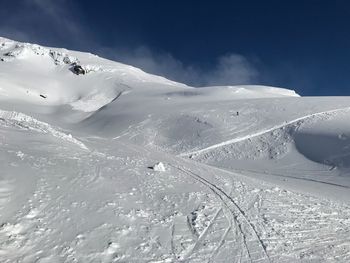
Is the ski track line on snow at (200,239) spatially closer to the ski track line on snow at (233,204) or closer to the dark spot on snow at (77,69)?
the ski track line on snow at (233,204)

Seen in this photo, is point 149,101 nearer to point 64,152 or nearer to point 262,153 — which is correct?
point 262,153

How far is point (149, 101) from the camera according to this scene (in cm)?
5197

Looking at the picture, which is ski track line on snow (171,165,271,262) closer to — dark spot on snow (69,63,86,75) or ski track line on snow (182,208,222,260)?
ski track line on snow (182,208,222,260)

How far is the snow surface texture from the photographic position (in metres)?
11.5

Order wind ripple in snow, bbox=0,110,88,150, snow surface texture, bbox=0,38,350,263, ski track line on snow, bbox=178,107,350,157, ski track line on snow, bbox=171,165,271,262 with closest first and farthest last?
snow surface texture, bbox=0,38,350,263 → ski track line on snow, bbox=171,165,271,262 → wind ripple in snow, bbox=0,110,88,150 → ski track line on snow, bbox=178,107,350,157

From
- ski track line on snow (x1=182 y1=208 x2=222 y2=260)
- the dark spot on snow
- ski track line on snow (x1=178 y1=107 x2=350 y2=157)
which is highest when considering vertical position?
the dark spot on snow

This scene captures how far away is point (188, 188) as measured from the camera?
17.4m

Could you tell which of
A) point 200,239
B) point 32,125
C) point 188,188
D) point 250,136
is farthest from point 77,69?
point 200,239

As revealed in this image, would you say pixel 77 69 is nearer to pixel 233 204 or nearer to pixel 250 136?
pixel 250 136

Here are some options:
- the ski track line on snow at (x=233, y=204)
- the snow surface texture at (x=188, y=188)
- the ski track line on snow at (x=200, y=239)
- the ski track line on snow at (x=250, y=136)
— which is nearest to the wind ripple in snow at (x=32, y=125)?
the snow surface texture at (x=188, y=188)

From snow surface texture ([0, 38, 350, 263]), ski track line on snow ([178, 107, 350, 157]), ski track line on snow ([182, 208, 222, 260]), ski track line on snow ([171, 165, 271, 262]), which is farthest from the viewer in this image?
ski track line on snow ([178, 107, 350, 157])

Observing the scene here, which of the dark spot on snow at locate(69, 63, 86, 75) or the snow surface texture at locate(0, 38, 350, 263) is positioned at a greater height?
the dark spot on snow at locate(69, 63, 86, 75)

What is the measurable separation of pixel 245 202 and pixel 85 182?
18.9 feet

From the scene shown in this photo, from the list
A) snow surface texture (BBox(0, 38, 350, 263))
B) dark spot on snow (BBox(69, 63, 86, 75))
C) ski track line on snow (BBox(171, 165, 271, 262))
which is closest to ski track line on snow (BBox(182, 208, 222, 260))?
snow surface texture (BBox(0, 38, 350, 263))
